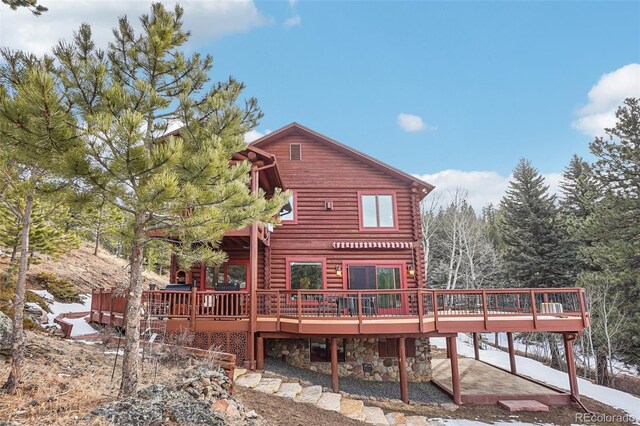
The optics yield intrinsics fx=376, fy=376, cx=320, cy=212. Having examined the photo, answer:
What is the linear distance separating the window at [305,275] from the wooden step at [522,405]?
647 cm

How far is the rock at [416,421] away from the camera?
784 cm

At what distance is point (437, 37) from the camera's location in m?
20.9

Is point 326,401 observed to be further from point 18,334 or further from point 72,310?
point 72,310

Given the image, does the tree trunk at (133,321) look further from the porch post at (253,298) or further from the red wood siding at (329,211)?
the red wood siding at (329,211)

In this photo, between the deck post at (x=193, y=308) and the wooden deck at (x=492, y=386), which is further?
the wooden deck at (x=492, y=386)

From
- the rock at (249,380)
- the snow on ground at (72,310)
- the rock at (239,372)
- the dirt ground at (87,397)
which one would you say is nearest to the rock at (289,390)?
the dirt ground at (87,397)

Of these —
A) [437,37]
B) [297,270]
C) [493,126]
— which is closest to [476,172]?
[493,126]

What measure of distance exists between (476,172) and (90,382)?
7754 cm

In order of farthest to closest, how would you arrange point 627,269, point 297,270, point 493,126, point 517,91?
point 493,126 < point 517,91 < point 627,269 < point 297,270

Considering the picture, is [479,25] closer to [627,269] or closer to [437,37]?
[437,37]

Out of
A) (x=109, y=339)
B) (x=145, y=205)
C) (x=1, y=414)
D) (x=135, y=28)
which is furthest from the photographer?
(x=109, y=339)

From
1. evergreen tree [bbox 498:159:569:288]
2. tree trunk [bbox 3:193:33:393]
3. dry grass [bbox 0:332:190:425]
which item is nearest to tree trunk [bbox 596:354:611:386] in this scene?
evergreen tree [bbox 498:159:569:288]

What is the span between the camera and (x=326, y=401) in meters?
8.03

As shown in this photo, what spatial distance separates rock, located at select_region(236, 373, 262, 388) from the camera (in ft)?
26.4
